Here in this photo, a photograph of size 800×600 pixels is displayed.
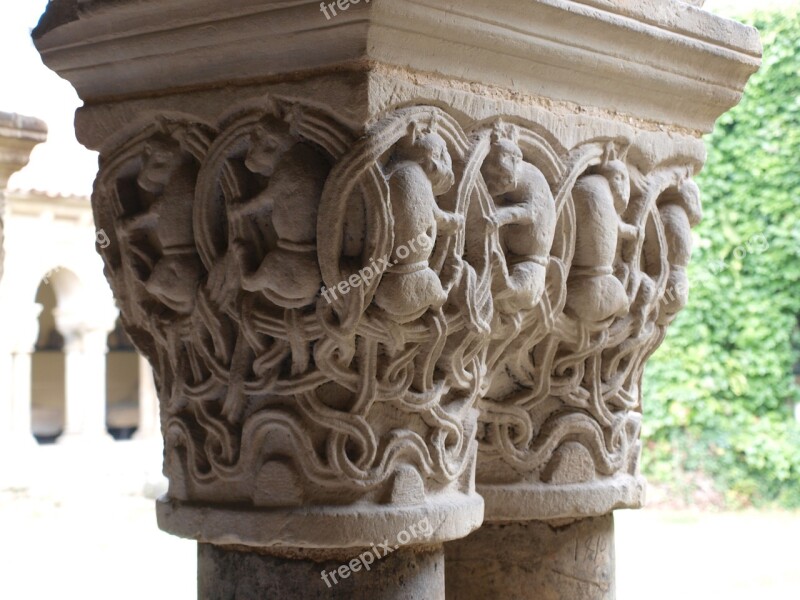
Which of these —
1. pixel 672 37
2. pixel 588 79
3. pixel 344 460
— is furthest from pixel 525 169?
pixel 344 460

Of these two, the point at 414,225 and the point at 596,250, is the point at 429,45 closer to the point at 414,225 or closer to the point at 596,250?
the point at 414,225

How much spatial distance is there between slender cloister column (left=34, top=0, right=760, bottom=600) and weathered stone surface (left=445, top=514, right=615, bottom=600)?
14 cm

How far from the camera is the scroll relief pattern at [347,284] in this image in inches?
44.7

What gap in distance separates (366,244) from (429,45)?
0.77 ft

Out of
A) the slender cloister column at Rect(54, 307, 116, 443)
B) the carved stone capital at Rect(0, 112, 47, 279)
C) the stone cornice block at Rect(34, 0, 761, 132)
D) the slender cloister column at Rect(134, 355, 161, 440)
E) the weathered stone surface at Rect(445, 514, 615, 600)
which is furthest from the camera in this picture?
the slender cloister column at Rect(134, 355, 161, 440)

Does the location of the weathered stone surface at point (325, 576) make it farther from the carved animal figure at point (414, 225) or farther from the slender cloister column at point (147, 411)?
the slender cloister column at point (147, 411)

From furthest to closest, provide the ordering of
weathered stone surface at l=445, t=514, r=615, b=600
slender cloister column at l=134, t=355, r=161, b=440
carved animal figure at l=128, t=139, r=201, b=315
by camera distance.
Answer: slender cloister column at l=134, t=355, r=161, b=440, weathered stone surface at l=445, t=514, r=615, b=600, carved animal figure at l=128, t=139, r=201, b=315

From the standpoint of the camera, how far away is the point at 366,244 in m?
1.12

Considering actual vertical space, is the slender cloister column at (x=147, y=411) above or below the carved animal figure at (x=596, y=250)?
above

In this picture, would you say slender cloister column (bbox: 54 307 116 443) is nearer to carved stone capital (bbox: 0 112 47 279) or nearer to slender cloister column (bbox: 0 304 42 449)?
slender cloister column (bbox: 0 304 42 449)

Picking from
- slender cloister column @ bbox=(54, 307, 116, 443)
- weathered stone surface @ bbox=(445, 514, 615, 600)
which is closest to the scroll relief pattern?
weathered stone surface @ bbox=(445, 514, 615, 600)

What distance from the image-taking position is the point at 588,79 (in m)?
1.36

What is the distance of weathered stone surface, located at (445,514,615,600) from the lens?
1593mm

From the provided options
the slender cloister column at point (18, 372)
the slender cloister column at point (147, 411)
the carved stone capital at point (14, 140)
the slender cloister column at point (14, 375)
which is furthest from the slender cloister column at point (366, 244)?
the slender cloister column at point (147, 411)
